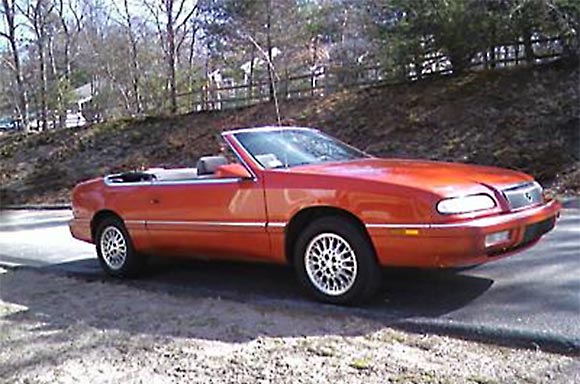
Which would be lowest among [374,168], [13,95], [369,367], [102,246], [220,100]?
[369,367]

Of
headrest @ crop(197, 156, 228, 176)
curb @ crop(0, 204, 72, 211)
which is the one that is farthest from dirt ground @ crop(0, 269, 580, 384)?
curb @ crop(0, 204, 72, 211)


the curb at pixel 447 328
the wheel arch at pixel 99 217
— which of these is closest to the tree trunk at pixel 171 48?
the wheel arch at pixel 99 217

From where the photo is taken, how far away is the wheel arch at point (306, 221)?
15.3 feet

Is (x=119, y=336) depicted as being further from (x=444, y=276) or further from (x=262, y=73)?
(x=262, y=73)

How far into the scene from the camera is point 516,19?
1500cm

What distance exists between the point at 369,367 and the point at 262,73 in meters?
23.7

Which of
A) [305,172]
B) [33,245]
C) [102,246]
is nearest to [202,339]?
[305,172]

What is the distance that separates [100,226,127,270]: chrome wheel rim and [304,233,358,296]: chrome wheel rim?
2.20 metres

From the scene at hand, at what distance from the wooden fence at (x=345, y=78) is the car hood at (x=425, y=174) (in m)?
11.4

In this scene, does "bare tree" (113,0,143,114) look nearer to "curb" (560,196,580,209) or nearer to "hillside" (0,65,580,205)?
"hillside" (0,65,580,205)

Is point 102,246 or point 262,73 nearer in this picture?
point 102,246

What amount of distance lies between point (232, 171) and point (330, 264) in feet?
3.80

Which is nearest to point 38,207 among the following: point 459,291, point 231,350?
point 459,291

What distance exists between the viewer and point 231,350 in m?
3.93
